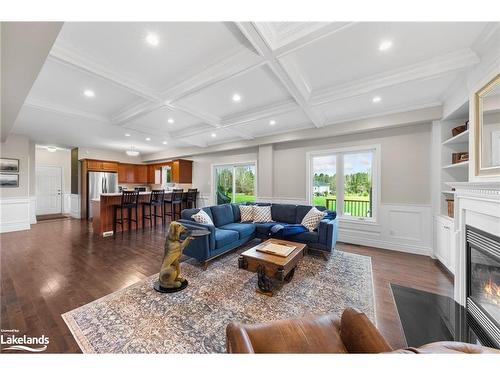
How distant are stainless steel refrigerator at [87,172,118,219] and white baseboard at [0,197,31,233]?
150cm

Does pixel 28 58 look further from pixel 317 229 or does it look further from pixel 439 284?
pixel 439 284

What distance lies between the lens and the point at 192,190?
6.79 meters

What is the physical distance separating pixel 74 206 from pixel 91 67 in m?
7.20

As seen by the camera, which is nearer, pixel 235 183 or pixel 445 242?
pixel 445 242

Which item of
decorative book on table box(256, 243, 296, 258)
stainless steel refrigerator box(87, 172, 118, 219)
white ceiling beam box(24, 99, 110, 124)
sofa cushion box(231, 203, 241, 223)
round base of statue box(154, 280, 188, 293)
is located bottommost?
round base of statue box(154, 280, 188, 293)

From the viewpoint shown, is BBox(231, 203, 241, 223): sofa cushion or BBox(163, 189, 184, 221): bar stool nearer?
BBox(231, 203, 241, 223): sofa cushion

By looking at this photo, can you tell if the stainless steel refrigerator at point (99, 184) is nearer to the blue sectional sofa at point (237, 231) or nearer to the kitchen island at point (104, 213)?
Answer: the kitchen island at point (104, 213)

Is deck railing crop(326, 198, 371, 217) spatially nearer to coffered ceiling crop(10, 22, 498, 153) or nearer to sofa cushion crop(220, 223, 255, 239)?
coffered ceiling crop(10, 22, 498, 153)

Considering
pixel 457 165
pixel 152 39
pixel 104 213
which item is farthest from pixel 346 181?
pixel 104 213

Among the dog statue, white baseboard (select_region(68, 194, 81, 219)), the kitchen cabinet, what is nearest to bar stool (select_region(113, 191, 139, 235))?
white baseboard (select_region(68, 194, 81, 219))

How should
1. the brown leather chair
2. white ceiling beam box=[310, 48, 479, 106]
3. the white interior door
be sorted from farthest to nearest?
the white interior door
white ceiling beam box=[310, 48, 479, 106]
the brown leather chair

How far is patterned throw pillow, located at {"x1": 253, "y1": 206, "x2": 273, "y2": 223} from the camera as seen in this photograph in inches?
164

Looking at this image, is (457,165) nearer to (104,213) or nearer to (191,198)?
(191,198)

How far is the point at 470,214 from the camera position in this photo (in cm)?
190
